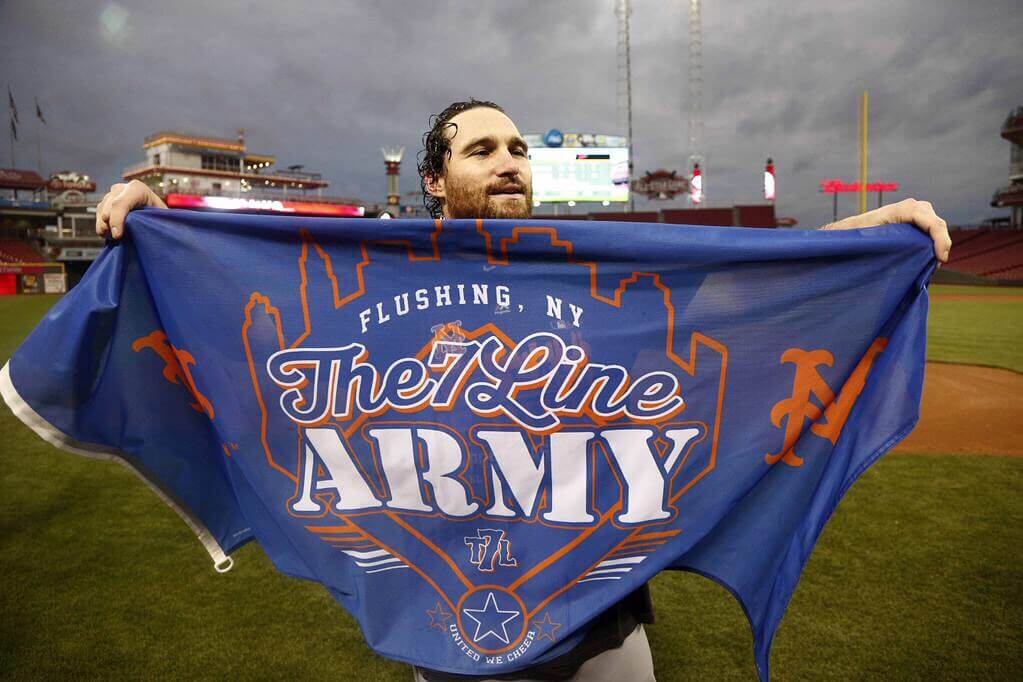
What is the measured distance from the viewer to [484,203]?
168 cm

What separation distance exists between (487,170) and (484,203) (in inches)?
3.8

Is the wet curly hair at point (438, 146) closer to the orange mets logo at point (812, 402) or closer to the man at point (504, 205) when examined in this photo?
the man at point (504, 205)

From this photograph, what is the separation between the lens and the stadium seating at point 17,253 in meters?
38.9

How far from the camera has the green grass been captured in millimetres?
9609

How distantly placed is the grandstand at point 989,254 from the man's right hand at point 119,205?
38395 mm

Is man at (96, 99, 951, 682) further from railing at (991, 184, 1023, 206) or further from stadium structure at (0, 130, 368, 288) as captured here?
railing at (991, 184, 1023, 206)

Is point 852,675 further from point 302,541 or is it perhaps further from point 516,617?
point 302,541

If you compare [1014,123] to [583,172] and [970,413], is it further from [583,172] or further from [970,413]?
[970,413]

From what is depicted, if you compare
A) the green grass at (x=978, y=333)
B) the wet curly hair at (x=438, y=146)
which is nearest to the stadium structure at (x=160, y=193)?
the green grass at (x=978, y=333)

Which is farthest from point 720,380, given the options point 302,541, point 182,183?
point 182,183

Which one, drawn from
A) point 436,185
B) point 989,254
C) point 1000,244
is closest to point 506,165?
point 436,185

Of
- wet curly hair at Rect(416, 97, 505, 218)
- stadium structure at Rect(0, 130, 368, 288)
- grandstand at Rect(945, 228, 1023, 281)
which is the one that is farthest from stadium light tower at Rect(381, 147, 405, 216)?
wet curly hair at Rect(416, 97, 505, 218)

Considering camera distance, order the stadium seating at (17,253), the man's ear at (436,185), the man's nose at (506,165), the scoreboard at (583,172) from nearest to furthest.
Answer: the man's nose at (506,165) < the man's ear at (436,185) < the scoreboard at (583,172) < the stadium seating at (17,253)

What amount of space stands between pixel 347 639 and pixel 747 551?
2133 mm
